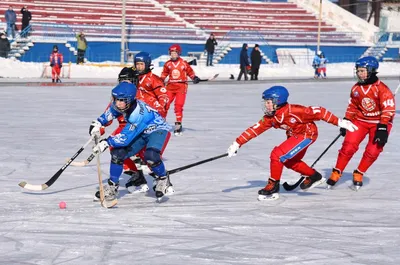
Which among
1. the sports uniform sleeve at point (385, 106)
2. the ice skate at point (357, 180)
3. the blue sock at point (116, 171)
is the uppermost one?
the sports uniform sleeve at point (385, 106)

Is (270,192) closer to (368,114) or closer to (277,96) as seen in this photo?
(277,96)

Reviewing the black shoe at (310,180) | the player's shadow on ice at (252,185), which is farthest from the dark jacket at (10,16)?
the black shoe at (310,180)

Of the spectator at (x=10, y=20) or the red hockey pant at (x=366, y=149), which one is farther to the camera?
the spectator at (x=10, y=20)

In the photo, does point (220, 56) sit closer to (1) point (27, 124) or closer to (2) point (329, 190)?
(1) point (27, 124)

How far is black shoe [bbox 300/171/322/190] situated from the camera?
802cm

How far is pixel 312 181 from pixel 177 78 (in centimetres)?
541

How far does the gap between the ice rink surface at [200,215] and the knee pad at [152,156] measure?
0.38 meters

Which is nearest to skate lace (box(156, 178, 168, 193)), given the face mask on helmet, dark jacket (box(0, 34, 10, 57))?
the face mask on helmet

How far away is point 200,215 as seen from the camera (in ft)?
22.6

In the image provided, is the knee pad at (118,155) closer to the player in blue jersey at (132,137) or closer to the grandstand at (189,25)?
the player in blue jersey at (132,137)

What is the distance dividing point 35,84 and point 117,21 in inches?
485

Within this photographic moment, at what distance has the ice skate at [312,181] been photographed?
316 inches

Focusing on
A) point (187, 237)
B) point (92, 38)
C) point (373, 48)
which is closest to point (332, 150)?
point (187, 237)

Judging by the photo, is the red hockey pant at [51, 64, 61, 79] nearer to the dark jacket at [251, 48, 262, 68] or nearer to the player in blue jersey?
the dark jacket at [251, 48, 262, 68]
